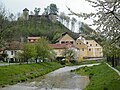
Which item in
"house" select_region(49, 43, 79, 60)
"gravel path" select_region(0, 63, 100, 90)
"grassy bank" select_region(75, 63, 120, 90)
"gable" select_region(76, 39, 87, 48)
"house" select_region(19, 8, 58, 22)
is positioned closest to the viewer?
"grassy bank" select_region(75, 63, 120, 90)

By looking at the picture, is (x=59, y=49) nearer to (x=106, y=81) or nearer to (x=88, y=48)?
(x=88, y=48)

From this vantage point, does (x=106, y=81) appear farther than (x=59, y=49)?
No

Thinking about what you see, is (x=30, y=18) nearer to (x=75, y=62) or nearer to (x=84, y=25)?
(x=75, y=62)

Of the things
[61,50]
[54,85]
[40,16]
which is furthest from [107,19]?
[40,16]

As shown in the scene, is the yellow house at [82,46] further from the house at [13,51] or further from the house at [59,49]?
the house at [13,51]

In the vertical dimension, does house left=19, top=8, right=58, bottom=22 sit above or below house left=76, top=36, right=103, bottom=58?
above

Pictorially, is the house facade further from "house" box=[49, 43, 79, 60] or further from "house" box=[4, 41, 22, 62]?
"house" box=[4, 41, 22, 62]

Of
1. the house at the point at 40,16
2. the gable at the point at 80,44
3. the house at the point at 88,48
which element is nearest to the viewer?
the gable at the point at 80,44

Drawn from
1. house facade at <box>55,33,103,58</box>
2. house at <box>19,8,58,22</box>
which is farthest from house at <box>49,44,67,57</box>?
house at <box>19,8,58,22</box>

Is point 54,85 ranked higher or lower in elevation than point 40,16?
lower

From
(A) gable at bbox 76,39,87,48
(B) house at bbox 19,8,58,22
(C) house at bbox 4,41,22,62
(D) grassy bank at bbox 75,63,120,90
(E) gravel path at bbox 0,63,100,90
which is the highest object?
(B) house at bbox 19,8,58,22

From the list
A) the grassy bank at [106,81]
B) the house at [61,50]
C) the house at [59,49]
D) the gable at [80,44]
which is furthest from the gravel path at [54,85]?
the gable at [80,44]

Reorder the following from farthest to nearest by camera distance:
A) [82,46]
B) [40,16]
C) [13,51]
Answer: [40,16] < [82,46] < [13,51]

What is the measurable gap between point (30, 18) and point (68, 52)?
73.2 meters
